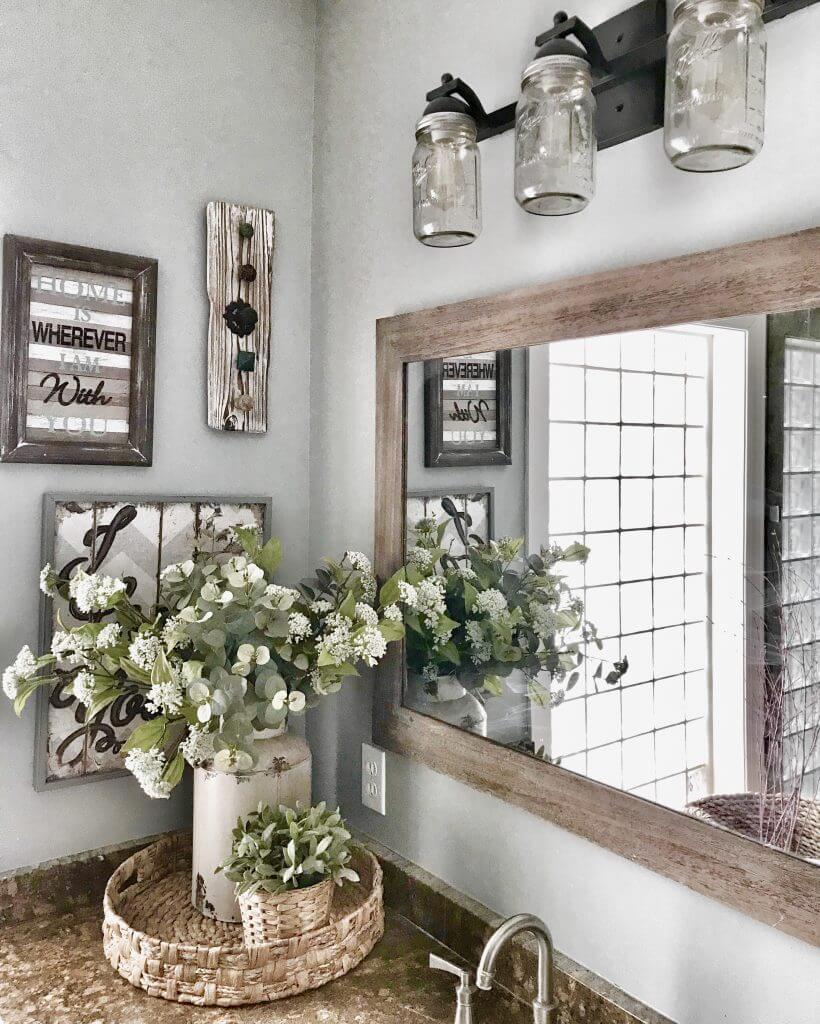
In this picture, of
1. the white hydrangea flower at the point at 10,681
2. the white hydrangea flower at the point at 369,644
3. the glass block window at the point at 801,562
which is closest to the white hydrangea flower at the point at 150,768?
the white hydrangea flower at the point at 10,681

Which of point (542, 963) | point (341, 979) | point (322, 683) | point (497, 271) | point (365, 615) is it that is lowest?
point (341, 979)

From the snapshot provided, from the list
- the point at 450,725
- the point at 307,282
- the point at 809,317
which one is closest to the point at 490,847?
the point at 450,725

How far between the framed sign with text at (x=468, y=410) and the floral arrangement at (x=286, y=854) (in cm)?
56

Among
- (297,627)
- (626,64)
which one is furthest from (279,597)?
(626,64)

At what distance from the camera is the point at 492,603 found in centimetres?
123

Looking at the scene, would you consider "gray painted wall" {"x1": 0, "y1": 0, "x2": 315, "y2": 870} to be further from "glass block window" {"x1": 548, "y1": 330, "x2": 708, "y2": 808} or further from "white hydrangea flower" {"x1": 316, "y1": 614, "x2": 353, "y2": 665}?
"glass block window" {"x1": 548, "y1": 330, "x2": 708, "y2": 808}

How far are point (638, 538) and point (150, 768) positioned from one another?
0.76 m

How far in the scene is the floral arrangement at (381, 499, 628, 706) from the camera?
112 cm

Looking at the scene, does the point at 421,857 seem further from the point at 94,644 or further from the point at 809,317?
the point at 809,317

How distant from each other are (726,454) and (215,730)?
A: 2.56 ft

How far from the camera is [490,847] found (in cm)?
126

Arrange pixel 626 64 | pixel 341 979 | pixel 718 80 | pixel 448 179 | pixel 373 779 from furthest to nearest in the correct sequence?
pixel 373 779
pixel 341 979
pixel 448 179
pixel 626 64
pixel 718 80

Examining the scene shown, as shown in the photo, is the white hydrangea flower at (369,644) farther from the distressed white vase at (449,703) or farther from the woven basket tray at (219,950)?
the woven basket tray at (219,950)

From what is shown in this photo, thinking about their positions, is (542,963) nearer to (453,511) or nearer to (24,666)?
(453,511)
